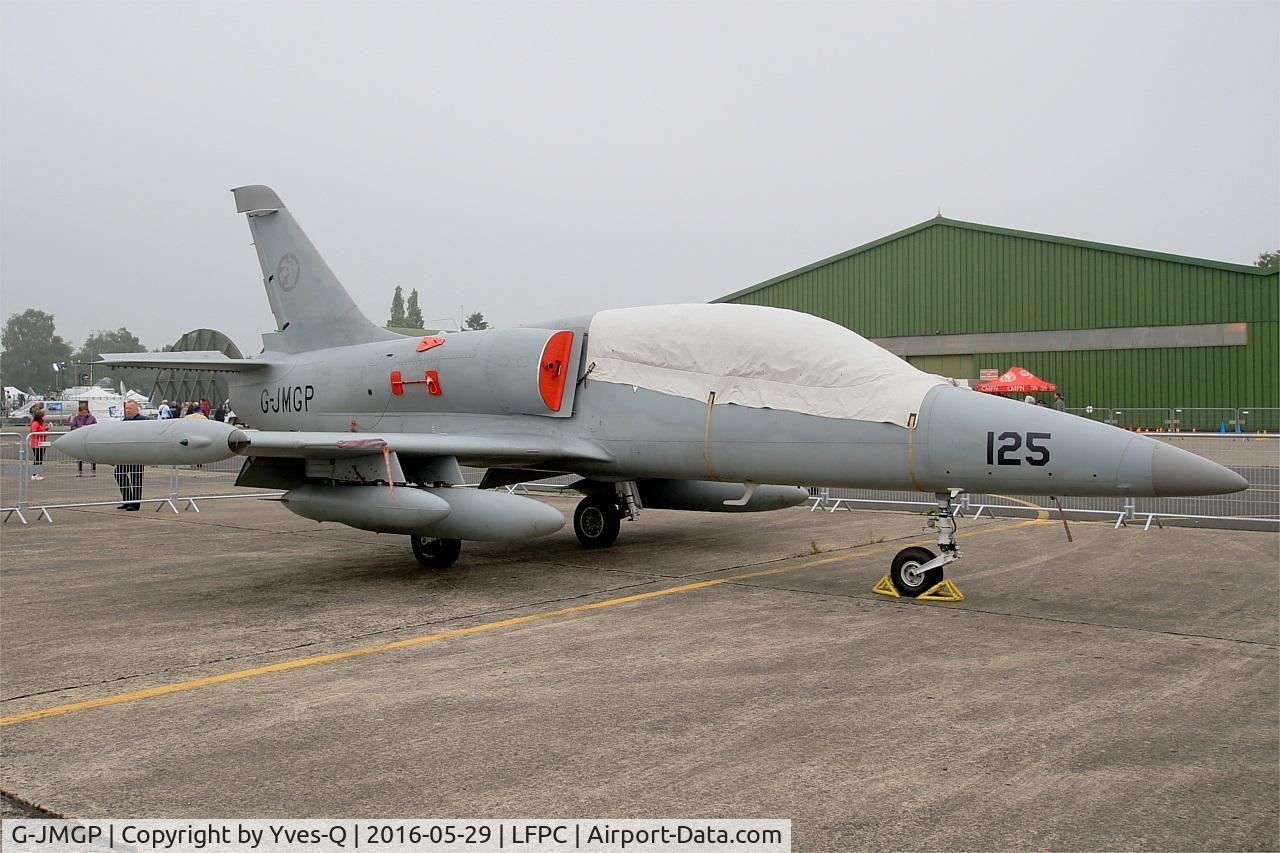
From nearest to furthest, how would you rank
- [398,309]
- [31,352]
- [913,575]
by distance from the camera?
[913,575], [398,309], [31,352]

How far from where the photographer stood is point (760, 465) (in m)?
8.20

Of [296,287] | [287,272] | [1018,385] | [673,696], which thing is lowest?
[673,696]

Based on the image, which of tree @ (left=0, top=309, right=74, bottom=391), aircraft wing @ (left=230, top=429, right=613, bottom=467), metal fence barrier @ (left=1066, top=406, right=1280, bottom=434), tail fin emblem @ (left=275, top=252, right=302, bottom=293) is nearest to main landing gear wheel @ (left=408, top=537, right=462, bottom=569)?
aircraft wing @ (left=230, top=429, right=613, bottom=467)

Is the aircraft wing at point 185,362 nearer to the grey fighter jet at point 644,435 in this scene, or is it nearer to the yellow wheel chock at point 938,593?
the grey fighter jet at point 644,435

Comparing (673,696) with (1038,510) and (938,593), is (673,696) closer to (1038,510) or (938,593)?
(938,593)

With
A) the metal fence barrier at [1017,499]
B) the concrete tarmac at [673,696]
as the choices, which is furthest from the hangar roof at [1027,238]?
the concrete tarmac at [673,696]

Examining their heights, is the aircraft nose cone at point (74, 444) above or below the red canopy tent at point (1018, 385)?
below

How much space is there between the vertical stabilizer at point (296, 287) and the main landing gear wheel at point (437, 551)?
3.62 metres

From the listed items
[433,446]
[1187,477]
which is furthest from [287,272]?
[1187,477]

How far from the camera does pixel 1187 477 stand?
652 cm

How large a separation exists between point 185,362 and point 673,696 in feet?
28.6

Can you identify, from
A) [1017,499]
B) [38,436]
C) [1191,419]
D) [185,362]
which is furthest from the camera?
[1191,419]

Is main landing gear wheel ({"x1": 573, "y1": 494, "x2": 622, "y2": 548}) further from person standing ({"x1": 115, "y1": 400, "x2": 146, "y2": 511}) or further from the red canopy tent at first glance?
the red canopy tent

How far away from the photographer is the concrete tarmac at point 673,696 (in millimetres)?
3549
